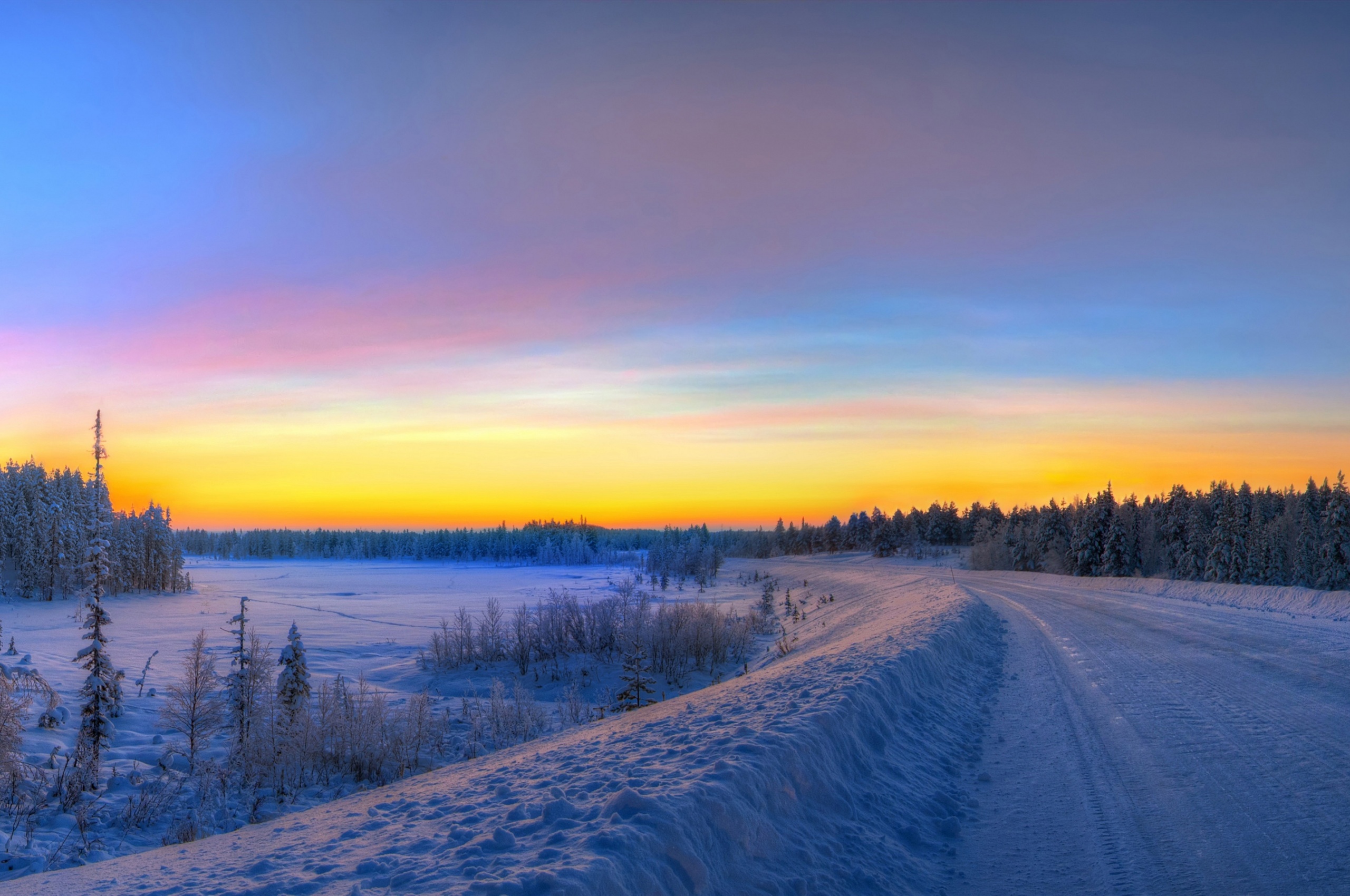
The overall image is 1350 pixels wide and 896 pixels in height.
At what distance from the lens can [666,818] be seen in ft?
18.2

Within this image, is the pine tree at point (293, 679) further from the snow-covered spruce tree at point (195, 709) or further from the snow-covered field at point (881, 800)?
the snow-covered field at point (881, 800)

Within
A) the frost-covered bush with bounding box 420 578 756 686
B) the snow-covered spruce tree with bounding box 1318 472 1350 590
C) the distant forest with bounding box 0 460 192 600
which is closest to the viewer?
the frost-covered bush with bounding box 420 578 756 686

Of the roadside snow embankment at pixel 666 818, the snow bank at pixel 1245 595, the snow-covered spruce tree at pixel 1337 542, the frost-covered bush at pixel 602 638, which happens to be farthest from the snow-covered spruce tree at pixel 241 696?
the snow-covered spruce tree at pixel 1337 542

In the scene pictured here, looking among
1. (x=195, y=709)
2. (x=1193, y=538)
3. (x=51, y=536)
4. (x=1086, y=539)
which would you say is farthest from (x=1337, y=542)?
(x=51, y=536)

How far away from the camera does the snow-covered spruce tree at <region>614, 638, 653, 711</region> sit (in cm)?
1662

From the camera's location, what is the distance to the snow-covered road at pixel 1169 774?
575 centimetres

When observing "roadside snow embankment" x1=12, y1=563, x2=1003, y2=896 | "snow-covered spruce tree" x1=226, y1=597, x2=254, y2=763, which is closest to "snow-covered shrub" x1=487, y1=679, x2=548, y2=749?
"snow-covered spruce tree" x1=226, y1=597, x2=254, y2=763

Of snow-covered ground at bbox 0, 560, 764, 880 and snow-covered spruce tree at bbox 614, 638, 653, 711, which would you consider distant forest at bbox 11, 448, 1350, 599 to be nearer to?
snow-covered ground at bbox 0, 560, 764, 880

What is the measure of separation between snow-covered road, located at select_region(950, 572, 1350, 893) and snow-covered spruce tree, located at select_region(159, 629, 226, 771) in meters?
17.2

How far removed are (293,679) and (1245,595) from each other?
34863 millimetres

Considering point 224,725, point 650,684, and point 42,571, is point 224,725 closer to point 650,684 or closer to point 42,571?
point 650,684

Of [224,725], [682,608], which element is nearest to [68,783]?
[224,725]

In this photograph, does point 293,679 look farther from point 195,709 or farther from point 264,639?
point 264,639

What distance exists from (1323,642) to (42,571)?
287 feet
